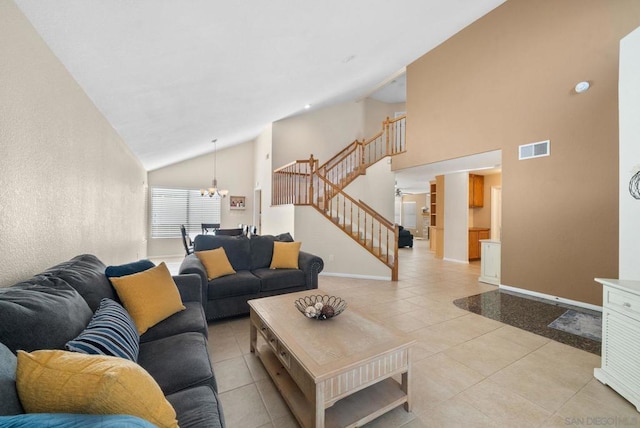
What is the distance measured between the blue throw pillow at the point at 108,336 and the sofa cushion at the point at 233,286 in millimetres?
1406

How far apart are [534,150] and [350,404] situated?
4570 mm

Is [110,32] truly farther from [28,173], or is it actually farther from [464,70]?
[464,70]

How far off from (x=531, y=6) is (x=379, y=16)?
2.71m

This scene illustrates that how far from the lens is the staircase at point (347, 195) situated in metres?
5.30

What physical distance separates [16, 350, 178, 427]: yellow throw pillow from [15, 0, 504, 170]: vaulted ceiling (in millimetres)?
1829

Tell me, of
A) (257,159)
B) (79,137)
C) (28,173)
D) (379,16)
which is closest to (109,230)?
(79,137)

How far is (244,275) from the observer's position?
3283 millimetres

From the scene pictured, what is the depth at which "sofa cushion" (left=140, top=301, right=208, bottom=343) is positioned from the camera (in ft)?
5.80

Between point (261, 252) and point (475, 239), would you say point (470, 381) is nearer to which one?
point (261, 252)

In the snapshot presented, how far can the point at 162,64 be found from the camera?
2.31 meters

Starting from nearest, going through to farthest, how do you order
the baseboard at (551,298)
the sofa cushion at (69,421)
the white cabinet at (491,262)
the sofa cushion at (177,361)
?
the sofa cushion at (69,421), the sofa cushion at (177,361), the baseboard at (551,298), the white cabinet at (491,262)

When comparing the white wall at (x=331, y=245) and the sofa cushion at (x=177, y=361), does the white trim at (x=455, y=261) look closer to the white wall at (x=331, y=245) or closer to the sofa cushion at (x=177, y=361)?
the white wall at (x=331, y=245)

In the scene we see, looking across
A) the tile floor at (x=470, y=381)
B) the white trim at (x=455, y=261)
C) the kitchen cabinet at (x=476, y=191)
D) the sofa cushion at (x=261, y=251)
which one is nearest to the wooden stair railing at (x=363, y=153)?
the kitchen cabinet at (x=476, y=191)

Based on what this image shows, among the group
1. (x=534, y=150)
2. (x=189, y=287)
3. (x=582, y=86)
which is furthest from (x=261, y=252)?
(x=582, y=86)
